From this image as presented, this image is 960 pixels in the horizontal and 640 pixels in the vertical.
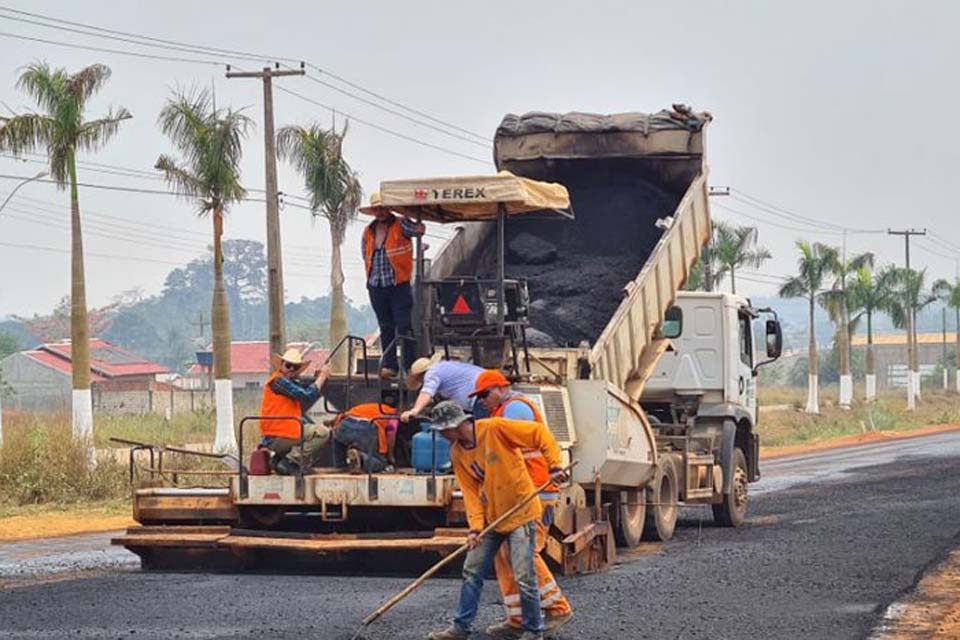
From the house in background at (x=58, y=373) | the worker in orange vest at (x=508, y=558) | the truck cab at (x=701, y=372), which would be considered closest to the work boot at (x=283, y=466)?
the worker in orange vest at (x=508, y=558)

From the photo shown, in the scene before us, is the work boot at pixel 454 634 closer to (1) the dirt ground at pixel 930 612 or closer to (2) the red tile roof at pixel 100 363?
(1) the dirt ground at pixel 930 612

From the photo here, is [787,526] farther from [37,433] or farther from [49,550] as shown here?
[37,433]

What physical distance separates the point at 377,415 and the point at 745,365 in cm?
701

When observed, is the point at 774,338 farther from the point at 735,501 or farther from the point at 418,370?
the point at 418,370

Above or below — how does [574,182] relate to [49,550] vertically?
above

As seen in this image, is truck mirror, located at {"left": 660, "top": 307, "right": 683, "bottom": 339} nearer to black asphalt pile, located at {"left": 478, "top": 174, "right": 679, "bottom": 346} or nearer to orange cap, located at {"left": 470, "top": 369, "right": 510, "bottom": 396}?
black asphalt pile, located at {"left": 478, "top": 174, "right": 679, "bottom": 346}

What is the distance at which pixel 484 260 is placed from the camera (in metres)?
17.0

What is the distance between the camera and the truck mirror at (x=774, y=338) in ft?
63.6

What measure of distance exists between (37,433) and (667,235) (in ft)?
36.1

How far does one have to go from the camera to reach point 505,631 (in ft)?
33.0

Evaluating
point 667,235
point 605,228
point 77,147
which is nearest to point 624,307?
point 667,235

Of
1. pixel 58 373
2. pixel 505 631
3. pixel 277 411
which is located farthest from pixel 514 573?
pixel 58 373

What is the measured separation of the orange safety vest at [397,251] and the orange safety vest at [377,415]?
45.1 inches

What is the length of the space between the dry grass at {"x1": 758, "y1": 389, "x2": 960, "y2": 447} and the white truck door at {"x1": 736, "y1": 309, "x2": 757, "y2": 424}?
2406cm
